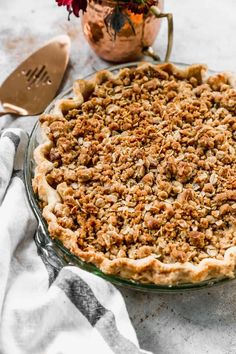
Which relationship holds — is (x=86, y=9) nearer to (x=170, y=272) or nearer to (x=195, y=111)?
(x=195, y=111)

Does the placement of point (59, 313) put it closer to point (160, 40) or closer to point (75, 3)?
point (75, 3)

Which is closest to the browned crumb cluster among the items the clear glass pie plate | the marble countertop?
the clear glass pie plate

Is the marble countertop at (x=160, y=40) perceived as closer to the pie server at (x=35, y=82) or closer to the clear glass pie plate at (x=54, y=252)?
the pie server at (x=35, y=82)

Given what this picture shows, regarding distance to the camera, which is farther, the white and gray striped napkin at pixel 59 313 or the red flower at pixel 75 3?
the red flower at pixel 75 3

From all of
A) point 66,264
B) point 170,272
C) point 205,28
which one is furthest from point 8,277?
point 205,28

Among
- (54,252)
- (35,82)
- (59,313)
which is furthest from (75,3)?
(59,313)

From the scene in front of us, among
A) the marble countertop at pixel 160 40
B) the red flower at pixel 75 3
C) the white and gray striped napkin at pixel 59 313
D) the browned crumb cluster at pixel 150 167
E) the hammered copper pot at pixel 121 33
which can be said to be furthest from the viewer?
the hammered copper pot at pixel 121 33

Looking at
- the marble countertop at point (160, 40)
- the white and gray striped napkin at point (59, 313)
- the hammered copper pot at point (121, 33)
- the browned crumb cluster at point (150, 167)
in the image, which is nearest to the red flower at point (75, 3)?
the hammered copper pot at point (121, 33)
